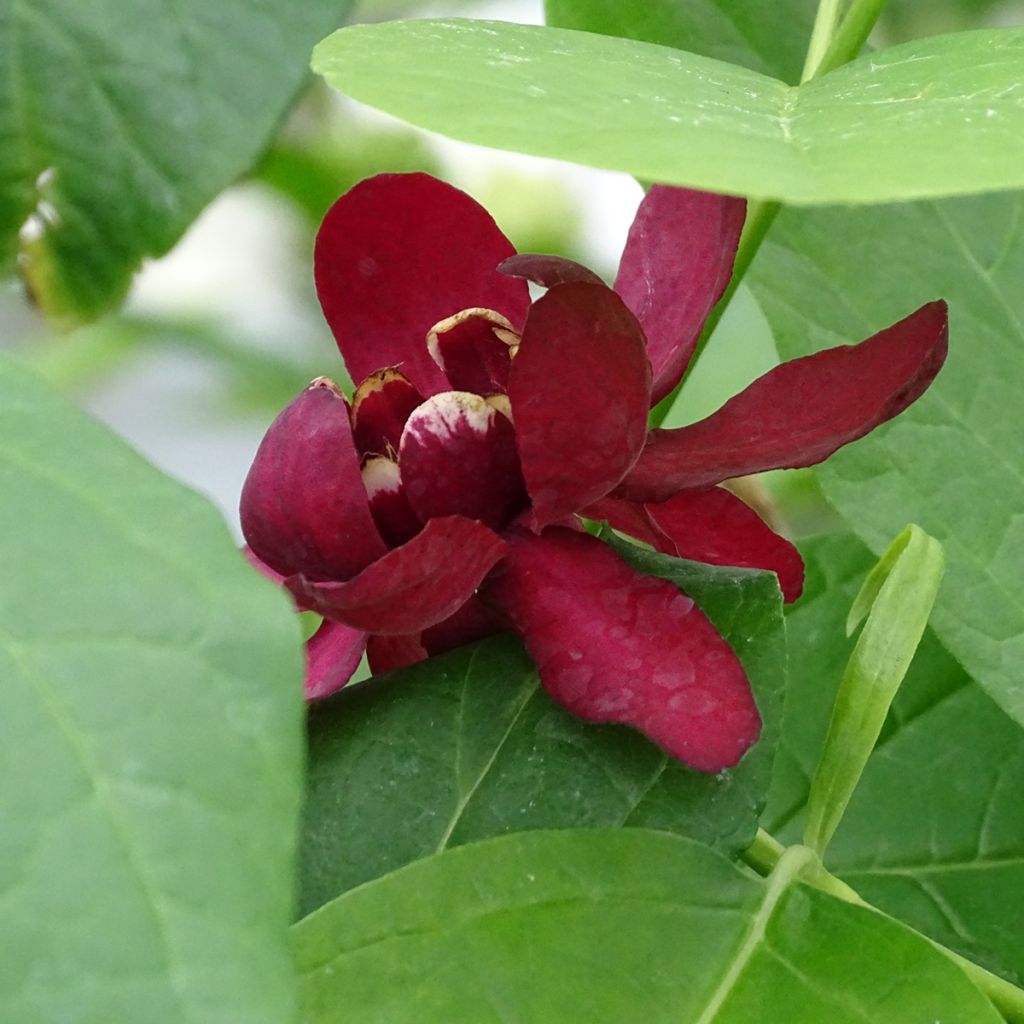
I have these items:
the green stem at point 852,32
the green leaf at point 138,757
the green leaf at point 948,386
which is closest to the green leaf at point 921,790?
the green leaf at point 948,386

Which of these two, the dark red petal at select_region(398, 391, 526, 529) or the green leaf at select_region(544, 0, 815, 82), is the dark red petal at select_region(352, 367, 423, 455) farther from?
the green leaf at select_region(544, 0, 815, 82)

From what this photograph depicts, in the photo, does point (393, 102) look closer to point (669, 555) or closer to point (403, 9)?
point (669, 555)

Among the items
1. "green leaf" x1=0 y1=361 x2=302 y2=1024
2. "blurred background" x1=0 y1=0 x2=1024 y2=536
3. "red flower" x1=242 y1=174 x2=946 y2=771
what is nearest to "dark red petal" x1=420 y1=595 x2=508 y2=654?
"red flower" x1=242 y1=174 x2=946 y2=771

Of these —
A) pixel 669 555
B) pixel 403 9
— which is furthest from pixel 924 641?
pixel 403 9

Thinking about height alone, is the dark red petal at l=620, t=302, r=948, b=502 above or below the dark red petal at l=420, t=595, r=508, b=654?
above

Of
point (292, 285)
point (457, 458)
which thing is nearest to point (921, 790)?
point (457, 458)

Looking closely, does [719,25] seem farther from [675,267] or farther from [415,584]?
[415,584]

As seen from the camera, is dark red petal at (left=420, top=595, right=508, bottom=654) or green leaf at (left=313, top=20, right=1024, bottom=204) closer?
green leaf at (left=313, top=20, right=1024, bottom=204)
